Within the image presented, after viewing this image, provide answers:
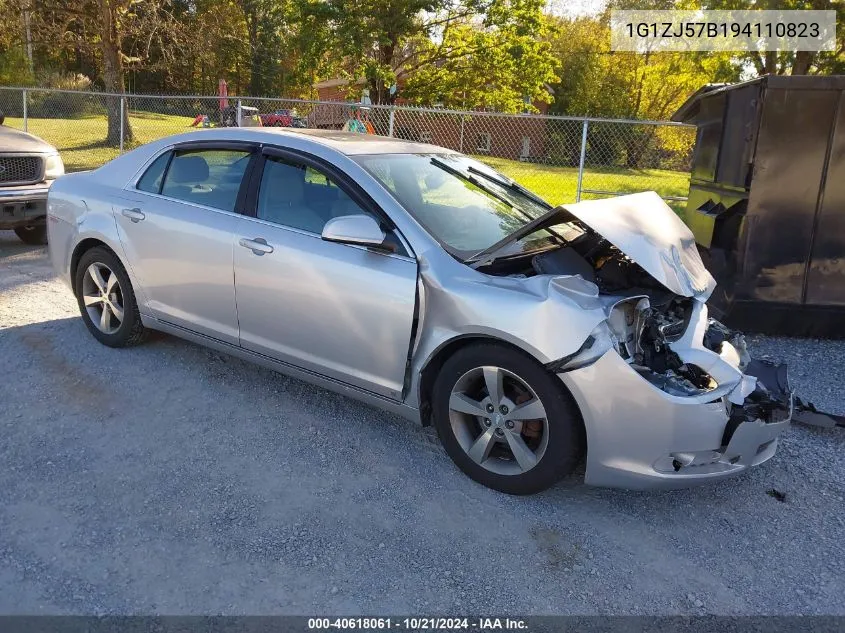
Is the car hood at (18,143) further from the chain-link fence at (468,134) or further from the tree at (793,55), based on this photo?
the tree at (793,55)

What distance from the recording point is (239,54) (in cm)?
4519

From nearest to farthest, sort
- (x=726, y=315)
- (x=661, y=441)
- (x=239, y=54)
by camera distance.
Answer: (x=661, y=441) → (x=726, y=315) → (x=239, y=54)

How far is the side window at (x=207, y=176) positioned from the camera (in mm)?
4047

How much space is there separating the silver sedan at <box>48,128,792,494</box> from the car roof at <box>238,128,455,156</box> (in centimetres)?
3

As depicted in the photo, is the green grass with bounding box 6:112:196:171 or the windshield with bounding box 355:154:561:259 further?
the green grass with bounding box 6:112:196:171

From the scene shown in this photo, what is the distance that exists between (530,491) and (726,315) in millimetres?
3494

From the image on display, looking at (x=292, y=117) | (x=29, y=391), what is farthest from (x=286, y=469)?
(x=292, y=117)

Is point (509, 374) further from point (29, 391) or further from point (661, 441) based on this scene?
point (29, 391)

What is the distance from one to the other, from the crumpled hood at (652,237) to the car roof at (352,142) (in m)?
1.27

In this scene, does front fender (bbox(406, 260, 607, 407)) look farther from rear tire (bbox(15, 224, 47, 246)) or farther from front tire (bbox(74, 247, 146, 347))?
rear tire (bbox(15, 224, 47, 246))

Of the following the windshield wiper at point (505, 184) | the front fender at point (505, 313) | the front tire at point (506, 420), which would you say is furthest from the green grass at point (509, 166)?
the front tire at point (506, 420)

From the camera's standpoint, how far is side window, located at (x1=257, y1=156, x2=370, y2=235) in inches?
143

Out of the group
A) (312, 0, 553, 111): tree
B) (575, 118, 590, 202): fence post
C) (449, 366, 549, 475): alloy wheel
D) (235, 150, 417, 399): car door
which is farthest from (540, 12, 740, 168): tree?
(449, 366, 549, 475): alloy wheel

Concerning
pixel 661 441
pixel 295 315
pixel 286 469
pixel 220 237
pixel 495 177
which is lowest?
pixel 286 469
